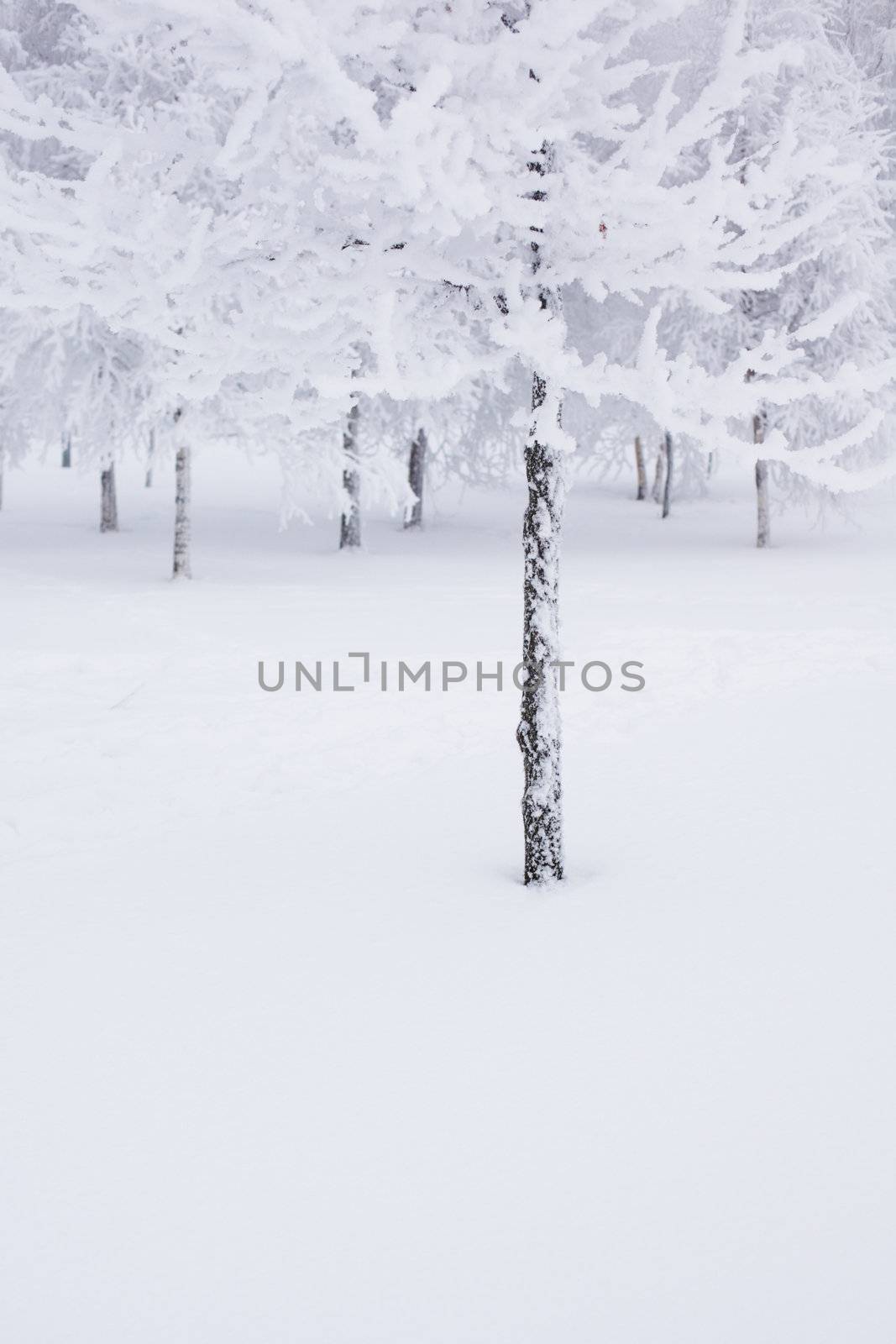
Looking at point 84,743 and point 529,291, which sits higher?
point 529,291

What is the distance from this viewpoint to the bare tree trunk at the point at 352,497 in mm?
17469

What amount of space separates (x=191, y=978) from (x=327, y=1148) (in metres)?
1.44

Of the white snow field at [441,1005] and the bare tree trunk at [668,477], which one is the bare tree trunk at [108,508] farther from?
the white snow field at [441,1005]

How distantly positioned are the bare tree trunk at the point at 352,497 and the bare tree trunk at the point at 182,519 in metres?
2.83

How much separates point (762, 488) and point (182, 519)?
31.7ft

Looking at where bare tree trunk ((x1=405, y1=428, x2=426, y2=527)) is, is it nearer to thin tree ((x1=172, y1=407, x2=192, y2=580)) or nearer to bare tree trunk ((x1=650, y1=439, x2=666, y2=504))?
bare tree trunk ((x1=650, y1=439, x2=666, y2=504))

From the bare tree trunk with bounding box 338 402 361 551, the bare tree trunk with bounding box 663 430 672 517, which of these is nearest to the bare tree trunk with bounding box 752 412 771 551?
the bare tree trunk with bounding box 663 430 672 517

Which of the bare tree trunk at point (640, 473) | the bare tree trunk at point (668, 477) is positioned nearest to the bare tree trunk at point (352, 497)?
the bare tree trunk at point (668, 477)

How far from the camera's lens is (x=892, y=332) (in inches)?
731

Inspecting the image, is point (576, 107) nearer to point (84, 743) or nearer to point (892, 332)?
point (84, 743)

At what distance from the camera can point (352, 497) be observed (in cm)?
1817

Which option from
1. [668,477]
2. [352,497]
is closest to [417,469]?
[352,497]

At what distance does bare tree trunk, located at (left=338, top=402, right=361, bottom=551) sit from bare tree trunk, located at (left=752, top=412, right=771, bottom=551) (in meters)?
6.53

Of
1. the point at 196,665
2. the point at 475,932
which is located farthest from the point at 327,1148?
the point at 196,665
